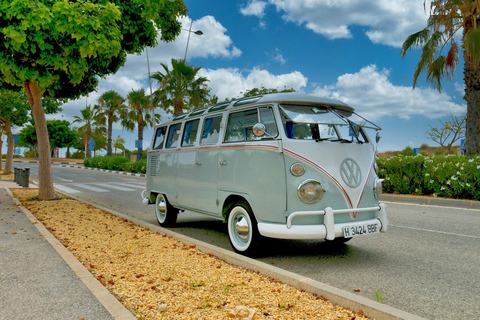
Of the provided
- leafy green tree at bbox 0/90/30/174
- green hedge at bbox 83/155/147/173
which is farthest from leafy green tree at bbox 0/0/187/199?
green hedge at bbox 83/155/147/173

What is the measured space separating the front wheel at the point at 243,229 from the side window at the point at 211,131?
1.16m

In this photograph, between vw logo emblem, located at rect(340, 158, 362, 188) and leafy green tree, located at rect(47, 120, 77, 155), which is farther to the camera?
leafy green tree, located at rect(47, 120, 77, 155)

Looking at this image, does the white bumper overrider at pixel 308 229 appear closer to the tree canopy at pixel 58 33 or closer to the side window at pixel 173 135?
the side window at pixel 173 135

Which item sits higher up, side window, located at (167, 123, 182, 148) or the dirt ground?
side window, located at (167, 123, 182, 148)

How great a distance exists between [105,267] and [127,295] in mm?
1075

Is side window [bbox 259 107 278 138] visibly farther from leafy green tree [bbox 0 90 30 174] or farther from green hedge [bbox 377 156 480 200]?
leafy green tree [bbox 0 90 30 174]

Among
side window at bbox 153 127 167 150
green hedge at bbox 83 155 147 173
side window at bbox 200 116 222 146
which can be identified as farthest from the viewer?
green hedge at bbox 83 155 147 173

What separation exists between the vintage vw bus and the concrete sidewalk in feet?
6.77

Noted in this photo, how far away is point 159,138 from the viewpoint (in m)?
7.89

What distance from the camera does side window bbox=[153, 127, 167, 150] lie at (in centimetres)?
770

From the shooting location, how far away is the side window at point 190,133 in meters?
6.42

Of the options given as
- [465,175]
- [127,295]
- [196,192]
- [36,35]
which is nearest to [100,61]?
[36,35]

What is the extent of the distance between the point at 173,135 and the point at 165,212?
1531 millimetres

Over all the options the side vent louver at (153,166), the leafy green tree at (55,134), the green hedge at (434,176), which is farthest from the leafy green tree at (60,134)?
the side vent louver at (153,166)
